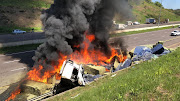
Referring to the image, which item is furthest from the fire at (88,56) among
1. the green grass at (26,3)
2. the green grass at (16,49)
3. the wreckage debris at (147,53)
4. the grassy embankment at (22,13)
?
the green grass at (26,3)

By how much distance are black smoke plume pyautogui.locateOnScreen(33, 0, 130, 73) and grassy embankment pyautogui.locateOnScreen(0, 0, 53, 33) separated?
30.1 meters

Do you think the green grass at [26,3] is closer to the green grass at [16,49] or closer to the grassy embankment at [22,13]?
the grassy embankment at [22,13]

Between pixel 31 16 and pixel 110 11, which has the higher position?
pixel 31 16

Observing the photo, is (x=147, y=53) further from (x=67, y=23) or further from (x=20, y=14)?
(x=20, y=14)

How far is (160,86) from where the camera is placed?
20.9 ft

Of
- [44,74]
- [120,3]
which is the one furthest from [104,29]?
[44,74]

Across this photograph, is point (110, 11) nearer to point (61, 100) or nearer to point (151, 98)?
point (61, 100)

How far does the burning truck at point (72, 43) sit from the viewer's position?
10414 millimetres

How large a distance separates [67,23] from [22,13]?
41.5 m

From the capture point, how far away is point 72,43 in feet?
48.2

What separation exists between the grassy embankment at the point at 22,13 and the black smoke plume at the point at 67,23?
1186 inches

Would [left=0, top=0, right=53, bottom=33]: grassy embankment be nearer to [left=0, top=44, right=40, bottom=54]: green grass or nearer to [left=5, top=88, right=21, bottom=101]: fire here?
[left=0, top=44, right=40, bottom=54]: green grass

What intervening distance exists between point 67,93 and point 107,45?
9.03 m

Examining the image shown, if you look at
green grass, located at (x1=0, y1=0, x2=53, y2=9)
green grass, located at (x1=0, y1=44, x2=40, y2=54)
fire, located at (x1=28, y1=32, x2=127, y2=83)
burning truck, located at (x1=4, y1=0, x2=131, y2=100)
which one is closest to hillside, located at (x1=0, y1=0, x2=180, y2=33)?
green grass, located at (x1=0, y1=0, x2=53, y2=9)
